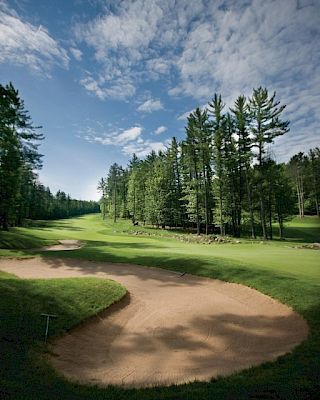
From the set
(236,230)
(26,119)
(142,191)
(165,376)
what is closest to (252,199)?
(236,230)

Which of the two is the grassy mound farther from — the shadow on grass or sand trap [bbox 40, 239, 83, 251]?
sand trap [bbox 40, 239, 83, 251]

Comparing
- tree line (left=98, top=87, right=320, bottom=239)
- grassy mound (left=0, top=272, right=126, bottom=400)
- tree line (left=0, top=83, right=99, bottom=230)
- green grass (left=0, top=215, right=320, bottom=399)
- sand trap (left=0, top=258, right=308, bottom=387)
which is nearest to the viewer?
green grass (left=0, top=215, right=320, bottom=399)

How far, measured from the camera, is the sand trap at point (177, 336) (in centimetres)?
727

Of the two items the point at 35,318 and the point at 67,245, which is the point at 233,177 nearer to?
the point at 67,245

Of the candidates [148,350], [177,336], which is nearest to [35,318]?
[148,350]

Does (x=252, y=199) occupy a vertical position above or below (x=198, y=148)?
below

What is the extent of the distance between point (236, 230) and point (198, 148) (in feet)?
45.1

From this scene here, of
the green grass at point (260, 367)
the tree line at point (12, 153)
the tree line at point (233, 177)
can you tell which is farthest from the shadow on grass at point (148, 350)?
the tree line at point (233, 177)

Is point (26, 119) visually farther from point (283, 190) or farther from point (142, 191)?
point (283, 190)

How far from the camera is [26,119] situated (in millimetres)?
39094

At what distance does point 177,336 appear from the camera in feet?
30.7

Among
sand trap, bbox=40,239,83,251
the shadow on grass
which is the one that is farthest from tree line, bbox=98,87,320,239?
the shadow on grass

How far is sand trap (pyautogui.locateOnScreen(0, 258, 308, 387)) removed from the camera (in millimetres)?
7270

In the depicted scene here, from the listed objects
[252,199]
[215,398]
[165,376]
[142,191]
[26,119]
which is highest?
[26,119]
